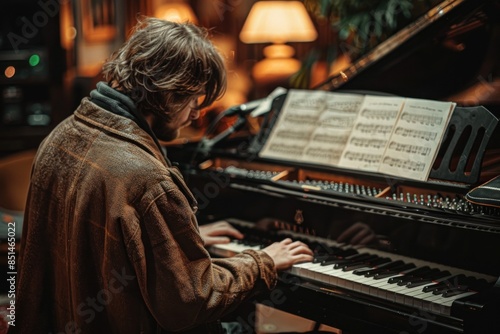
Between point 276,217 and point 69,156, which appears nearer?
point 69,156

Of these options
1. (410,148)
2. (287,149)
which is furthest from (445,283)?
(287,149)

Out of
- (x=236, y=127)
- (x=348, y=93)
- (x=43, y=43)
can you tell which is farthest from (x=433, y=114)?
(x=43, y=43)

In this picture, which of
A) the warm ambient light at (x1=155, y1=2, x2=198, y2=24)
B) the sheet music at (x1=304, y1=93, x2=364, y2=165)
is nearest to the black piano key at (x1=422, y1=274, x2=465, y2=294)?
the sheet music at (x1=304, y1=93, x2=364, y2=165)

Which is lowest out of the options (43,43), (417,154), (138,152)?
(43,43)

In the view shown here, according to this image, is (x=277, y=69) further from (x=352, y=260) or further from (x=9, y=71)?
(x=352, y=260)

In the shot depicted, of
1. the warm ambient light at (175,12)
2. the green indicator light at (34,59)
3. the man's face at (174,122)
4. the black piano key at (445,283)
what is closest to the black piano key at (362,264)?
the black piano key at (445,283)

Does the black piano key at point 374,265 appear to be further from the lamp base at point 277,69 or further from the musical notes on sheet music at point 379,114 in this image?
the lamp base at point 277,69

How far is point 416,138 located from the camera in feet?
8.00

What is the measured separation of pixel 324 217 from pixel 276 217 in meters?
0.24

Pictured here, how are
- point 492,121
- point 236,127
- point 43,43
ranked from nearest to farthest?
point 492,121 < point 236,127 < point 43,43

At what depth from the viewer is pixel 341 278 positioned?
7.12 ft

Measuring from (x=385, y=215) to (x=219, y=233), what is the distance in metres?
0.72

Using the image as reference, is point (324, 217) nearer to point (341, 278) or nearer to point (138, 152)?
point (341, 278)

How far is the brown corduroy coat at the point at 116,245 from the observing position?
6.06 feet
